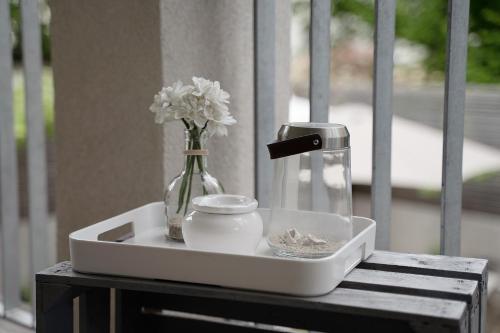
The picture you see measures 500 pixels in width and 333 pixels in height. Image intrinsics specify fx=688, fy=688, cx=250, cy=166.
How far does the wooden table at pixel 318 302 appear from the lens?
42.3 inches

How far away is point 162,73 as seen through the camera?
1618mm

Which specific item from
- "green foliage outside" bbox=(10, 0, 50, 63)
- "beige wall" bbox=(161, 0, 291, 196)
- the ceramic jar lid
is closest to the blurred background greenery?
"green foliage outside" bbox=(10, 0, 50, 63)

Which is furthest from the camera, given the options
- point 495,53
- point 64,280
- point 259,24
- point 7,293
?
point 495,53

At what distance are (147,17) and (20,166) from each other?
4.50 m

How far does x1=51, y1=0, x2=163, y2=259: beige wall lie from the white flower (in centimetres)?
29

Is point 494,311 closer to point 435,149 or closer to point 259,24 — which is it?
point 435,149

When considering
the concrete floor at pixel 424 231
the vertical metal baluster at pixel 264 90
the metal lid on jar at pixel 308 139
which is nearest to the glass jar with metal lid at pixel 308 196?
the metal lid on jar at pixel 308 139

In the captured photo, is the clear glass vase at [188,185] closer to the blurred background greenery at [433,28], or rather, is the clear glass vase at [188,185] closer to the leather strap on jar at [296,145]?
the leather strap on jar at [296,145]

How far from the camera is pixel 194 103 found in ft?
4.38

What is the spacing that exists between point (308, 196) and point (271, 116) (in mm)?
450

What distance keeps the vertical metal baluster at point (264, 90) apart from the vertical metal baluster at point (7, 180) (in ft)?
2.84

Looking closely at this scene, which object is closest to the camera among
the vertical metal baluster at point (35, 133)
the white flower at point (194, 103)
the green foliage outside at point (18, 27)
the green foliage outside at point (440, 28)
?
the white flower at point (194, 103)

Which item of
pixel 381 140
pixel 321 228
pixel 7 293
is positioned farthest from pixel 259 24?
pixel 7 293

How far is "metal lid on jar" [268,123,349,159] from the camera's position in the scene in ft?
3.94
